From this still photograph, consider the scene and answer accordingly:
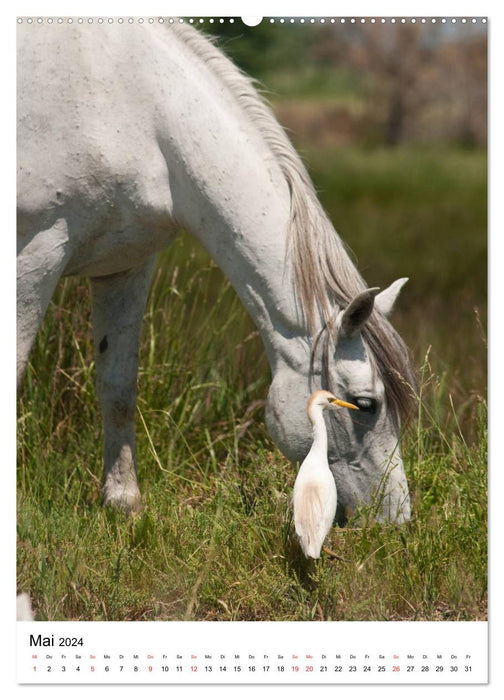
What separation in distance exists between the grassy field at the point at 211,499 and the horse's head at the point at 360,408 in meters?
0.11

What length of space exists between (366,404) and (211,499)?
0.77 metres

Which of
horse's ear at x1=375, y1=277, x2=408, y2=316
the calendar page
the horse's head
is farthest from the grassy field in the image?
horse's ear at x1=375, y1=277, x2=408, y2=316

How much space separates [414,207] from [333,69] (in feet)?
21.8

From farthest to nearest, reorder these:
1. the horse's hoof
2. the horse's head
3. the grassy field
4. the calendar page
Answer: the horse's hoof, the horse's head, the grassy field, the calendar page

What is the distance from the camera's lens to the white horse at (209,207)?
3068 mm

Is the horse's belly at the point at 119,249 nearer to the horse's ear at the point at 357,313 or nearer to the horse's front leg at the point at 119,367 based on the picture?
the horse's front leg at the point at 119,367

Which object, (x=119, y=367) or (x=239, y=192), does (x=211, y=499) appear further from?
(x=239, y=192)

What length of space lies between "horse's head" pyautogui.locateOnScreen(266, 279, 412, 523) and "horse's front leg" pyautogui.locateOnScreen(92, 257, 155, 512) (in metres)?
0.79

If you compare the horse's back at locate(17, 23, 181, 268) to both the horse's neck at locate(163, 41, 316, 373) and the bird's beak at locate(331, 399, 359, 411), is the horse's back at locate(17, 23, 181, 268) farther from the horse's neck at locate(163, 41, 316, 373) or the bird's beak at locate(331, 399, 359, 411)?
the bird's beak at locate(331, 399, 359, 411)

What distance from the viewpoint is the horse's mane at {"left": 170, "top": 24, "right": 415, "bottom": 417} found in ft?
10.2

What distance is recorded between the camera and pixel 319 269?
3125 mm
